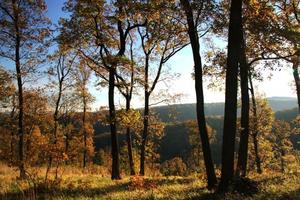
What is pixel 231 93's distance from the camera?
13516 mm

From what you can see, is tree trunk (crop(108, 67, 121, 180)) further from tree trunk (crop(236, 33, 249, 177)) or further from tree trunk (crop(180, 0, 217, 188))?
tree trunk (crop(180, 0, 217, 188))

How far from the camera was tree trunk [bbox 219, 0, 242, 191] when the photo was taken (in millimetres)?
13459

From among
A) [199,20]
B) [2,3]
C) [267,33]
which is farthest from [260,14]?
[2,3]

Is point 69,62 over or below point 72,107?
over

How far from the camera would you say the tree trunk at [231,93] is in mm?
13459

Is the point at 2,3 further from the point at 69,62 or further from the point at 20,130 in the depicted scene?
the point at 69,62

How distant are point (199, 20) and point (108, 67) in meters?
8.25

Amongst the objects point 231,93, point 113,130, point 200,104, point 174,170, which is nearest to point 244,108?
point 200,104

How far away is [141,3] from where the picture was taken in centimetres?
1631

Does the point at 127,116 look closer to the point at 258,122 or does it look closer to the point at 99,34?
the point at 99,34

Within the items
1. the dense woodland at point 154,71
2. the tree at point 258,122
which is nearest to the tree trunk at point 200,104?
the dense woodland at point 154,71

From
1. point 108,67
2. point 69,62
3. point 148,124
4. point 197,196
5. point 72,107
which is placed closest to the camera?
point 197,196

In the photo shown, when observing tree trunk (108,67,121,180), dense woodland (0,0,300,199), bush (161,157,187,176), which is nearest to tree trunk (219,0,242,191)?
dense woodland (0,0,300,199)

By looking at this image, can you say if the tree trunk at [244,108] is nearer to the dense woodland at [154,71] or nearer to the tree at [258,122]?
the dense woodland at [154,71]
